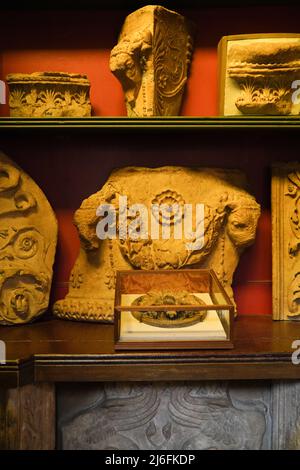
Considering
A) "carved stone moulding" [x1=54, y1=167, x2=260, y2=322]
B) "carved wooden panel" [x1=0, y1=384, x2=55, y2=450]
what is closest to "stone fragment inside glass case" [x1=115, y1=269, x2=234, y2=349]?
"carved stone moulding" [x1=54, y1=167, x2=260, y2=322]

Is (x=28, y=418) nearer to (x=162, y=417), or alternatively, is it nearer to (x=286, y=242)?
(x=162, y=417)

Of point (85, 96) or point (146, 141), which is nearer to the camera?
point (85, 96)

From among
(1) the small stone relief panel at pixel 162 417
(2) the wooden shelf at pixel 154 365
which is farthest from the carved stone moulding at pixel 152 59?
(1) the small stone relief panel at pixel 162 417

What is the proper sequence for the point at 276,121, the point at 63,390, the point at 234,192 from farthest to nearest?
the point at 234,192 < the point at 276,121 < the point at 63,390

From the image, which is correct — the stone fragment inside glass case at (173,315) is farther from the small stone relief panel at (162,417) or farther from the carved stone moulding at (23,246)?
the carved stone moulding at (23,246)

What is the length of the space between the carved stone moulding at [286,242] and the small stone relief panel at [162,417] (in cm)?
44

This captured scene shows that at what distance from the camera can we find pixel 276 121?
210cm

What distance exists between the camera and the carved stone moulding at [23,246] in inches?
86.5

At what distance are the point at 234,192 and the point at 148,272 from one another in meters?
0.46

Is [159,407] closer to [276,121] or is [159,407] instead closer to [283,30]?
[276,121]

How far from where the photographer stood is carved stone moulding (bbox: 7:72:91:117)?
2.14 metres

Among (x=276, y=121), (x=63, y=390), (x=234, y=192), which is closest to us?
(x=63, y=390)

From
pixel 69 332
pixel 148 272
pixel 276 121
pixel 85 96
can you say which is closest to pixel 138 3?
pixel 85 96

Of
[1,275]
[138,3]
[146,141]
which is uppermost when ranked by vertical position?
[138,3]
